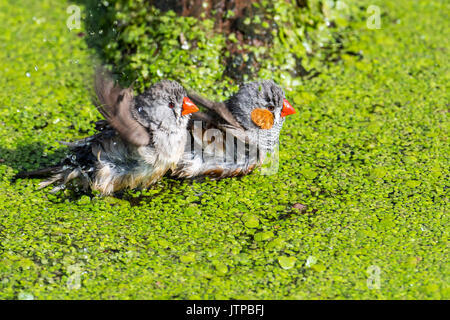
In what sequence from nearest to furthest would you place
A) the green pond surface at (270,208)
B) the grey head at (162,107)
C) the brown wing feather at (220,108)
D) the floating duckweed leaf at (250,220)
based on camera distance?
the green pond surface at (270,208) → the floating duckweed leaf at (250,220) → the grey head at (162,107) → the brown wing feather at (220,108)

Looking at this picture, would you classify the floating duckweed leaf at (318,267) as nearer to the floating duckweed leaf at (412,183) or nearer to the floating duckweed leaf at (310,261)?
the floating duckweed leaf at (310,261)

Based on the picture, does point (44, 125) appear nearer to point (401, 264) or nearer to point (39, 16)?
point (39, 16)

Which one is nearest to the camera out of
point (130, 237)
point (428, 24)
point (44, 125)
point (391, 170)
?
point (130, 237)

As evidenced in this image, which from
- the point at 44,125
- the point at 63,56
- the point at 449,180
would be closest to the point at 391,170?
the point at 449,180

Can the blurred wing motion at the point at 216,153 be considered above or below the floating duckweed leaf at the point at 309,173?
above

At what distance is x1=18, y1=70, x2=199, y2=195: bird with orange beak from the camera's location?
14.6 feet

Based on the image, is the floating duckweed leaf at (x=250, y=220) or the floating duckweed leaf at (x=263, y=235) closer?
the floating duckweed leaf at (x=263, y=235)

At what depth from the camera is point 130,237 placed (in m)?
4.25

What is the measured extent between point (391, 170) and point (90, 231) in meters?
2.40

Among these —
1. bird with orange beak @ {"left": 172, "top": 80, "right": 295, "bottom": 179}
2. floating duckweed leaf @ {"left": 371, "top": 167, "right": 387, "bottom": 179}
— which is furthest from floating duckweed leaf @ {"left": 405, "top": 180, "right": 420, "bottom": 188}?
bird with orange beak @ {"left": 172, "top": 80, "right": 295, "bottom": 179}

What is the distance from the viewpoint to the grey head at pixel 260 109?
4.87 m

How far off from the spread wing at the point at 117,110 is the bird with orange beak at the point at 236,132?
519 millimetres

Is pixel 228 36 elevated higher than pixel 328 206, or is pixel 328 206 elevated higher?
pixel 228 36

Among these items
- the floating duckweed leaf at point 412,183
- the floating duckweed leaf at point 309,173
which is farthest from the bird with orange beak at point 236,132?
the floating duckweed leaf at point 412,183
